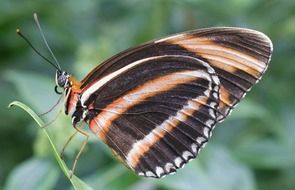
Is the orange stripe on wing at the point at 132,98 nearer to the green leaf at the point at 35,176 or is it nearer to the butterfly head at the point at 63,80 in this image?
the butterfly head at the point at 63,80

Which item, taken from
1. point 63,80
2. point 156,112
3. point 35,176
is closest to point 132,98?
point 156,112

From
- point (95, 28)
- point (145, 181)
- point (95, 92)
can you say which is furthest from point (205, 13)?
point (95, 92)

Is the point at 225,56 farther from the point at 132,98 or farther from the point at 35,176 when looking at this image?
the point at 35,176

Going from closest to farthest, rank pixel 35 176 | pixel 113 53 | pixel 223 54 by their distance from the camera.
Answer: pixel 223 54 → pixel 35 176 → pixel 113 53

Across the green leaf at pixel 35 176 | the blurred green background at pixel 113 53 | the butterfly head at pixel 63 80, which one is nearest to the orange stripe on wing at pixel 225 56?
the butterfly head at pixel 63 80

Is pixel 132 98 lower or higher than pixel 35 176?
higher
